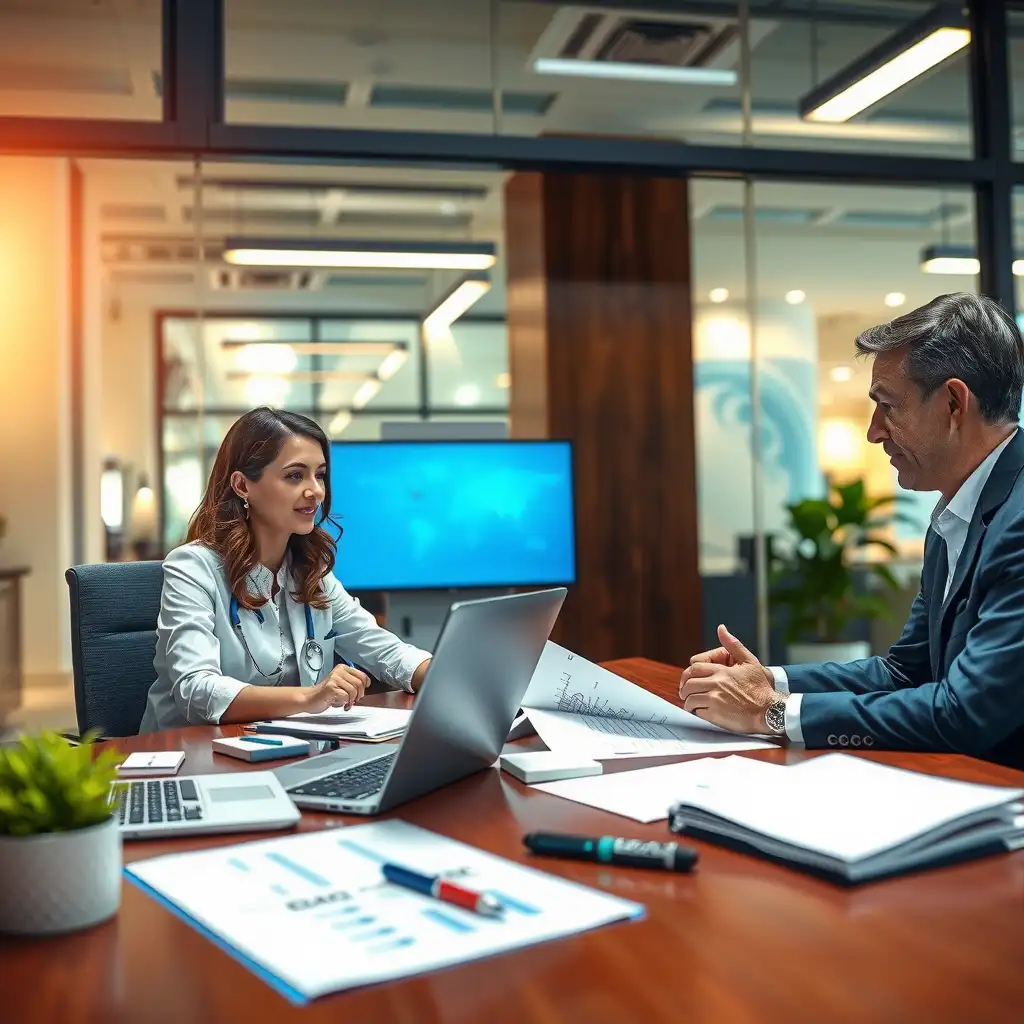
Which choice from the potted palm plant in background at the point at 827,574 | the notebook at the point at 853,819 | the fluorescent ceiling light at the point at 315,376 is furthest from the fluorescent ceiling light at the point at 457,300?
the notebook at the point at 853,819

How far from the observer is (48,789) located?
803mm

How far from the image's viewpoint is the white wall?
6625 mm

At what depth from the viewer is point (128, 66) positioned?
396 cm

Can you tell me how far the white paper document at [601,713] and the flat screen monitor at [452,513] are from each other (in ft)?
4.81

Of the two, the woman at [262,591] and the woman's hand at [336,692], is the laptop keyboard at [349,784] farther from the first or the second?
the woman at [262,591]

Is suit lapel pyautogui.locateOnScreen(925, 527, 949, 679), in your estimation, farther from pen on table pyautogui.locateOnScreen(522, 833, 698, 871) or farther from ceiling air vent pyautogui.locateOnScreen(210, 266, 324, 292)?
ceiling air vent pyautogui.locateOnScreen(210, 266, 324, 292)

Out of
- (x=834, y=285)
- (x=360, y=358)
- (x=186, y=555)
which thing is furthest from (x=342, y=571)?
(x=360, y=358)

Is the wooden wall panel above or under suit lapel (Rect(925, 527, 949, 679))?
above

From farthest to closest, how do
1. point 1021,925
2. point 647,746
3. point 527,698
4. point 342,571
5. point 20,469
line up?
point 20,469 < point 342,571 < point 527,698 < point 647,746 < point 1021,925

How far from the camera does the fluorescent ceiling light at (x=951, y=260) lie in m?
4.93

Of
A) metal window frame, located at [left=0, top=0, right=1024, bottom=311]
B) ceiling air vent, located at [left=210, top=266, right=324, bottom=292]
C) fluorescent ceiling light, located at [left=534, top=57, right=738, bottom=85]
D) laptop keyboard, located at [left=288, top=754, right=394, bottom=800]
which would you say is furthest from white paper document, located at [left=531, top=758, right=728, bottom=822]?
ceiling air vent, located at [left=210, top=266, right=324, bottom=292]

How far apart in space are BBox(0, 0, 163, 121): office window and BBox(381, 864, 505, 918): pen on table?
3.62 meters

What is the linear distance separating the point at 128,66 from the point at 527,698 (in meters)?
3.30

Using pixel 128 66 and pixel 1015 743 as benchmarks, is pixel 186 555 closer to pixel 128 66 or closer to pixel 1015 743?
pixel 1015 743
